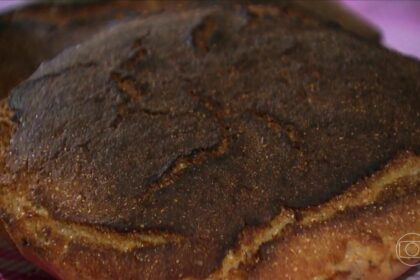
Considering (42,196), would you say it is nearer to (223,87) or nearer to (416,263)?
(223,87)

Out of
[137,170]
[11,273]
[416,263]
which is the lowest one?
[11,273]

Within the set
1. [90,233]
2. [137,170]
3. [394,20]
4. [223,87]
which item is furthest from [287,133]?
[394,20]

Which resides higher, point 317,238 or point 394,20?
point 317,238

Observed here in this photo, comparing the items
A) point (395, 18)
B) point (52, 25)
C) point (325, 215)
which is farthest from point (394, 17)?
point (325, 215)

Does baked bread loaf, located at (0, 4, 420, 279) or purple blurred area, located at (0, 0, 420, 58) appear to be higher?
baked bread loaf, located at (0, 4, 420, 279)

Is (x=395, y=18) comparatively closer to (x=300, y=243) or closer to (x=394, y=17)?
(x=394, y=17)

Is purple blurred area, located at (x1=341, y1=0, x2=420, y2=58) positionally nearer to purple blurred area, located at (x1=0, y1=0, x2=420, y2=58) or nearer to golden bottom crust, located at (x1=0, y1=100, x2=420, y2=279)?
purple blurred area, located at (x1=0, y1=0, x2=420, y2=58)

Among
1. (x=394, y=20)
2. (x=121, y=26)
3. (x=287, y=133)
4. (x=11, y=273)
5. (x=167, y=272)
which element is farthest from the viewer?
(x=394, y=20)

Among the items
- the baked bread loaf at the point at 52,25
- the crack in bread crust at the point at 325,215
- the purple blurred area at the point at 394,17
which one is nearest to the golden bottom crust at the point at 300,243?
the crack in bread crust at the point at 325,215

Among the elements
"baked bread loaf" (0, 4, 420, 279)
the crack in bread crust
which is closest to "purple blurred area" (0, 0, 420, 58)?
"baked bread loaf" (0, 4, 420, 279)
